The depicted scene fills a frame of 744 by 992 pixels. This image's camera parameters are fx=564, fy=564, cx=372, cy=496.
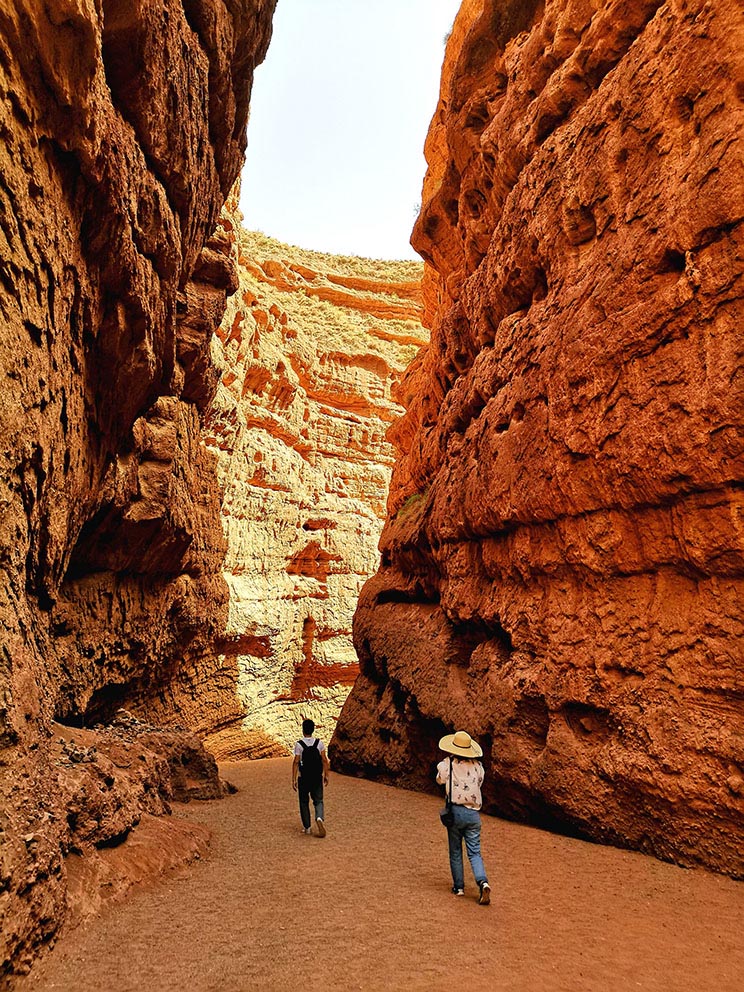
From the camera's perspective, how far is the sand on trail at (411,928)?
3.74 meters

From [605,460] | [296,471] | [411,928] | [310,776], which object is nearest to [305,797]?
[310,776]

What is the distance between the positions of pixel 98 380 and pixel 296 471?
21086 millimetres

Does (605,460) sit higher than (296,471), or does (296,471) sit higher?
(296,471)

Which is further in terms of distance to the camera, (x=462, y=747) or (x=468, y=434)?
(x=468, y=434)

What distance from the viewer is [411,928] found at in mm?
4516

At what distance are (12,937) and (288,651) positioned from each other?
2413 centimetres

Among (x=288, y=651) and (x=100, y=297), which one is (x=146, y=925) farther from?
(x=288, y=651)

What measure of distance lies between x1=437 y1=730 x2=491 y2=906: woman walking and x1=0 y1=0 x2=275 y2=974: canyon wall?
10.7 ft

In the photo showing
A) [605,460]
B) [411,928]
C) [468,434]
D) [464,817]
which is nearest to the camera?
[411,928]

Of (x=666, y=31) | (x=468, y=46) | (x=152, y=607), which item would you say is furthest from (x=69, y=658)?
(x=468, y=46)

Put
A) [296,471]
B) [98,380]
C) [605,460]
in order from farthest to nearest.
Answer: [296,471], [98,380], [605,460]

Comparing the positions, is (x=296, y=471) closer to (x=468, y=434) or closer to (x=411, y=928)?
(x=468, y=434)

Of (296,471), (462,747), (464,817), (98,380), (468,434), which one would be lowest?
(464,817)

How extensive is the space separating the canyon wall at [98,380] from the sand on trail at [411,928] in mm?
773
